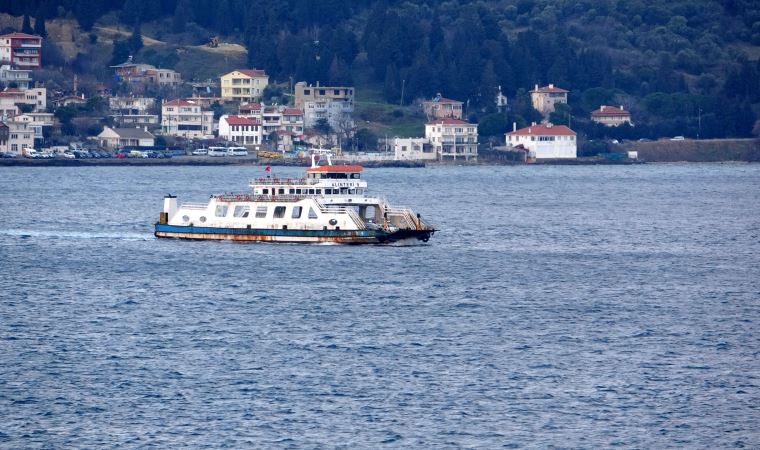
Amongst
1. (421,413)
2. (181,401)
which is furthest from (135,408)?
(421,413)

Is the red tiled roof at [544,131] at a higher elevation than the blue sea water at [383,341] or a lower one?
higher

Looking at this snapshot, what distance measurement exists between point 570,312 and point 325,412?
54.8 feet

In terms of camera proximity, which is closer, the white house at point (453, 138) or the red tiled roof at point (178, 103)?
the white house at point (453, 138)

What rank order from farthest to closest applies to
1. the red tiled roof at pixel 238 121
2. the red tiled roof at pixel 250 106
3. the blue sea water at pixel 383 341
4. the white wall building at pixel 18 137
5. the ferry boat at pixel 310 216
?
the red tiled roof at pixel 250 106
the red tiled roof at pixel 238 121
the white wall building at pixel 18 137
the ferry boat at pixel 310 216
the blue sea water at pixel 383 341

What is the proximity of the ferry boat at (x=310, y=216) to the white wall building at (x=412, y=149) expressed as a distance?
11588 centimetres

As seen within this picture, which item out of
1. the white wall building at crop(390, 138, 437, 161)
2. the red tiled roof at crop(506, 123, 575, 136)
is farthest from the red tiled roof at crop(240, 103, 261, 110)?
the red tiled roof at crop(506, 123, 575, 136)

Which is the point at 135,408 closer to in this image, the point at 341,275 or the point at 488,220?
the point at 341,275

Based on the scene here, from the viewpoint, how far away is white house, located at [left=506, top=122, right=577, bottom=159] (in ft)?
637

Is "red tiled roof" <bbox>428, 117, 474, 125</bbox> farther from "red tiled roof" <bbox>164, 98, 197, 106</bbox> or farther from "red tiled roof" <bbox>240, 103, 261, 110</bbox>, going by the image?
"red tiled roof" <bbox>164, 98, 197, 106</bbox>

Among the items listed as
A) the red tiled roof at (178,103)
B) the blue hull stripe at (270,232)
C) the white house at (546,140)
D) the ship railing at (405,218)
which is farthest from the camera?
the white house at (546,140)

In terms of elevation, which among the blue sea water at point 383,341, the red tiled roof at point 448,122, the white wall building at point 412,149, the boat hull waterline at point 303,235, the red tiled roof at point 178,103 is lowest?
the blue sea water at point 383,341

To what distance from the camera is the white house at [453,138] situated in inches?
7490

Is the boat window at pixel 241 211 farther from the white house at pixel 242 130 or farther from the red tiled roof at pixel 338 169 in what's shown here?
the white house at pixel 242 130

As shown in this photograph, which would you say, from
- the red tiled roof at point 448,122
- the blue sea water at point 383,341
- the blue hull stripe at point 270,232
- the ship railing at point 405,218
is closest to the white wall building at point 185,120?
the red tiled roof at point 448,122
